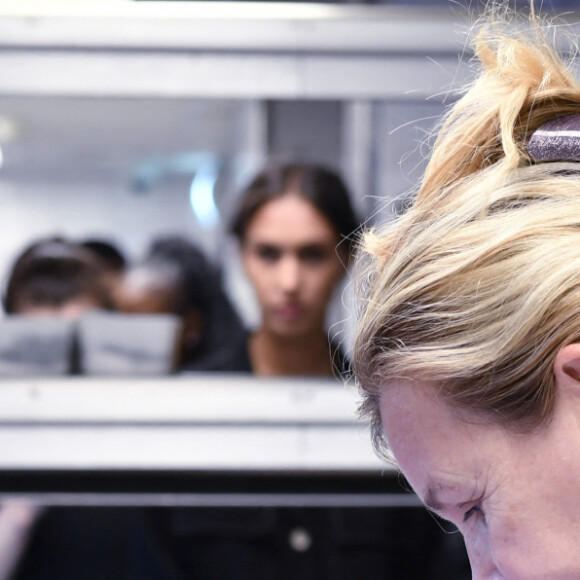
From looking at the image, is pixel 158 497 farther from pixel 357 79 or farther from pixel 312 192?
pixel 357 79

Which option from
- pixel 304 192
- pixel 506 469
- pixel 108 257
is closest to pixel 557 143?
pixel 506 469

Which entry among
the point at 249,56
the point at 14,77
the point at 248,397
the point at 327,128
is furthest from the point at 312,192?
the point at 14,77

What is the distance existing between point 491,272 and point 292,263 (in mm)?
869

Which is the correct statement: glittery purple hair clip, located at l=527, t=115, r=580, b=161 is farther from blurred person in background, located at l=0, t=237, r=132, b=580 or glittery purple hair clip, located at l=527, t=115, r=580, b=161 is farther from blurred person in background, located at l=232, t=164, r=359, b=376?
blurred person in background, located at l=0, t=237, r=132, b=580

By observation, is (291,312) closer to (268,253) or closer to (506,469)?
(268,253)

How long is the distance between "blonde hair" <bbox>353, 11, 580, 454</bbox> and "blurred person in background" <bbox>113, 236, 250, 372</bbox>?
746 millimetres

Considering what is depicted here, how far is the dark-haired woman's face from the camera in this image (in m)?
1.37

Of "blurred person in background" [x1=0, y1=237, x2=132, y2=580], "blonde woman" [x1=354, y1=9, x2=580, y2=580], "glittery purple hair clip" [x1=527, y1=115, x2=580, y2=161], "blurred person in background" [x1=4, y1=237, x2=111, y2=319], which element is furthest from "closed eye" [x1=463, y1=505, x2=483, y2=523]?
"blurred person in background" [x1=4, y1=237, x2=111, y2=319]

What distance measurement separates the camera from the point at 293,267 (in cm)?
138

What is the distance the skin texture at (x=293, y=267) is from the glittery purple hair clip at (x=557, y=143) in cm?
80

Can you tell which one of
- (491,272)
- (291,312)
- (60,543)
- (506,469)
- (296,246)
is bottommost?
(60,543)

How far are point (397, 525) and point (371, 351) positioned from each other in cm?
77

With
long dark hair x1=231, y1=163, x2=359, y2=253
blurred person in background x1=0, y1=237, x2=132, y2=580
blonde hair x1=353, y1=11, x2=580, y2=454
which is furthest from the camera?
long dark hair x1=231, y1=163, x2=359, y2=253

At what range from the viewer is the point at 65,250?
1353 mm
